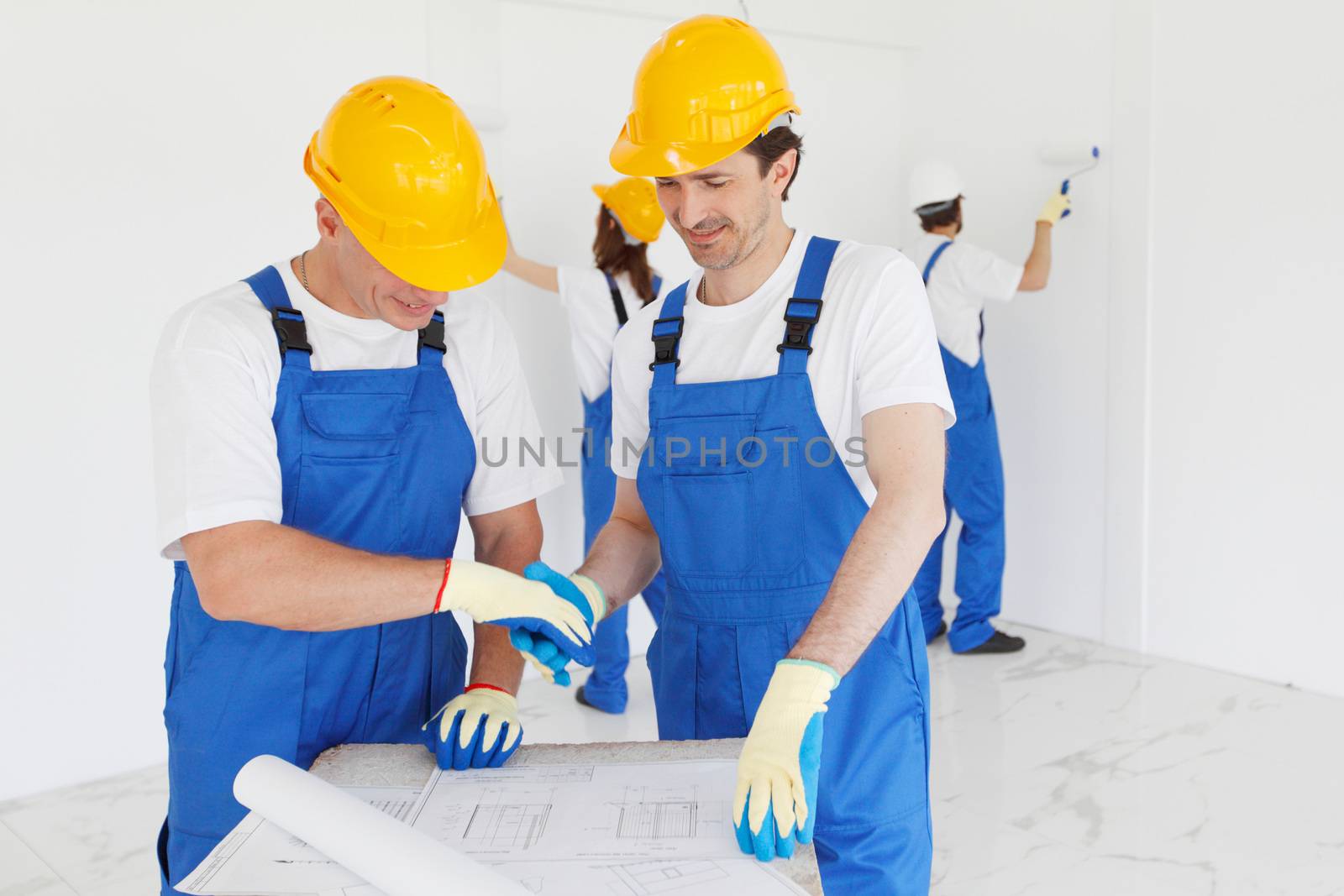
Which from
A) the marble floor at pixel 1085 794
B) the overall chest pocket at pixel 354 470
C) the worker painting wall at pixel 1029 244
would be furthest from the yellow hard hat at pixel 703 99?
the worker painting wall at pixel 1029 244

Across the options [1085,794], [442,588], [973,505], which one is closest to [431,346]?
[442,588]

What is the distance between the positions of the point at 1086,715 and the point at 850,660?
2.62m

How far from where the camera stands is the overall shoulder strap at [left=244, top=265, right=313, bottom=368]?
→ 1.41 meters

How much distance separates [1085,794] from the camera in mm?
3004

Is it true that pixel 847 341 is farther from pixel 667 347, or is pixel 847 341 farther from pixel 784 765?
pixel 784 765

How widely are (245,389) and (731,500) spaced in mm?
634

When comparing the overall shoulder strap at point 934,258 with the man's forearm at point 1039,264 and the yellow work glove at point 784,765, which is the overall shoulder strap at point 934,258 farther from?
the yellow work glove at point 784,765

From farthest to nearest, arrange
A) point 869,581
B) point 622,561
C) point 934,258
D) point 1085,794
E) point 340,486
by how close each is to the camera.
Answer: point 934,258 < point 1085,794 < point 622,561 < point 340,486 < point 869,581

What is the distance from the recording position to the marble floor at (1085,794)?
261 cm

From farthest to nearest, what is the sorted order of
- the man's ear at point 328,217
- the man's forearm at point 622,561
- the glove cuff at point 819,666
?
1. the man's forearm at point 622,561
2. the man's ear at point 328,217
3. the glove cuff at point 819,666

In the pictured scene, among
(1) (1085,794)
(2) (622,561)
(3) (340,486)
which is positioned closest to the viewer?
(3) (340,486)

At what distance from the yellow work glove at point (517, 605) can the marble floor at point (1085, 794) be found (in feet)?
4.96

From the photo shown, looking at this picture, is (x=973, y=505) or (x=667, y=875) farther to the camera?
(x=973, y=505)

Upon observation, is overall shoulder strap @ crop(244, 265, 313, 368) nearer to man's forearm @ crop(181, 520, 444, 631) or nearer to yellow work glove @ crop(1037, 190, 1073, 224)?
man's forearm @ crop(181, 520, 444, 631)
